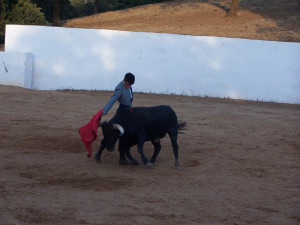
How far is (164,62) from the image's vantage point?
66.6 ft

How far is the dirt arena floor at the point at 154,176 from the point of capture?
6227 mm

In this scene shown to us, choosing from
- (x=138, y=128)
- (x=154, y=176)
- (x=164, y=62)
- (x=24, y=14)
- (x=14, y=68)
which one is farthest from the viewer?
(x=24, y=14)

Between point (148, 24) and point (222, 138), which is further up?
point (148, 24)

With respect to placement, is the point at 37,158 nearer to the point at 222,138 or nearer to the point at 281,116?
the point at 222,138

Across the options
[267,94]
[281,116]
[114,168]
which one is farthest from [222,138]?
[267,94]

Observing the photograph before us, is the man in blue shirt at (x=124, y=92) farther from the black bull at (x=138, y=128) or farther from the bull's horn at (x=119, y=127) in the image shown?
the bull's horn at (x=119, y=127)

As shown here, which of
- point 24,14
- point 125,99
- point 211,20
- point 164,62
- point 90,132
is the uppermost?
point 211,20

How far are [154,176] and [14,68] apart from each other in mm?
12625

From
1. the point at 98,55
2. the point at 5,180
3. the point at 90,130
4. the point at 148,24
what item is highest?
the point at 148,24

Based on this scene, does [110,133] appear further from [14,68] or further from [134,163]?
[14,68]

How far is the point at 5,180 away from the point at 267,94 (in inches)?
556

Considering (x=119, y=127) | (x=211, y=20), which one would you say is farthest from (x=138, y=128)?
(x=211, y=20)

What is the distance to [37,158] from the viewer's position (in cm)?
912

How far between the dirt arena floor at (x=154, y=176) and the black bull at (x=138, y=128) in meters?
0.33
